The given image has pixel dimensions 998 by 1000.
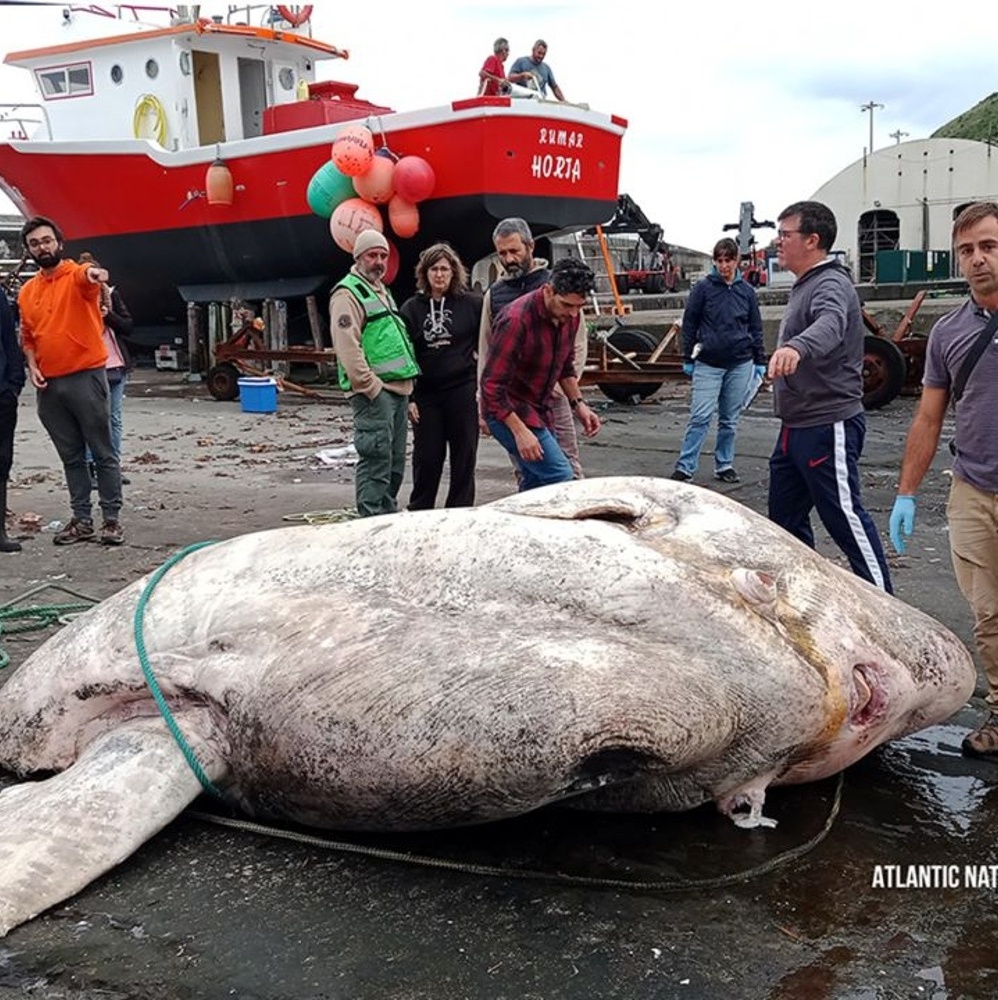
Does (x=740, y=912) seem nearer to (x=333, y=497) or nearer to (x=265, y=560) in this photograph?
(x=265, y=560)

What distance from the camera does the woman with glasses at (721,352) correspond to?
9.55 meters

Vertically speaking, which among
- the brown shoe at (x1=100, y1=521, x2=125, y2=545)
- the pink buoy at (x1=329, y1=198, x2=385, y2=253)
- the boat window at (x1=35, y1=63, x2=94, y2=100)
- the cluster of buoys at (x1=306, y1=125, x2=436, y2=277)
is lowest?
the brown shoe at (x1=100, y1=521, x2=125, y2=545)

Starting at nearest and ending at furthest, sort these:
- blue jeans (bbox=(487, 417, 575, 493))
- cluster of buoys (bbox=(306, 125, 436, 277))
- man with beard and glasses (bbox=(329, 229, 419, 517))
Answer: blue jeans (bbox=(487, 417, 575, 493)) → man with beard and glasses (bbox=(329, 229, 419, 517)) → cluster of buoys (bbox=(306, 125, 436, 277))

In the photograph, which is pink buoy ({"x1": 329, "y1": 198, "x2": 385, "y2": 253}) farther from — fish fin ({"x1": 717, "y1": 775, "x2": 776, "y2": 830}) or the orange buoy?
fish fin ({"x1": 717, "y1": 775, "x2": 776, "y2": 830})

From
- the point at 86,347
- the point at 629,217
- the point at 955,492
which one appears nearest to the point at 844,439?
the point at 955,492

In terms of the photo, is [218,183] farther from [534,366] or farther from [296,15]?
[534,366]

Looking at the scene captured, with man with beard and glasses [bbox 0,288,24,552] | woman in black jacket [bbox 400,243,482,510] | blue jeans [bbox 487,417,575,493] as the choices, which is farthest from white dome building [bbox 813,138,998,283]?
man with beard and glasses [bbox 0,288,24,552]

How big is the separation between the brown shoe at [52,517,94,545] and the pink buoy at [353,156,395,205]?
912 centimetres

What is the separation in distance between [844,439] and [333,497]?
472 cm

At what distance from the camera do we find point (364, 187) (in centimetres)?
1545

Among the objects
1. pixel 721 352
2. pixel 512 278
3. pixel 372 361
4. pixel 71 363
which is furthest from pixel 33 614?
pixel 721 352

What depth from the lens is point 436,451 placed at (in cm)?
727

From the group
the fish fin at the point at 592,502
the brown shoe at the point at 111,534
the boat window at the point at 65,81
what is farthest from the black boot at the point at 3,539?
the boat window at the point at 65,81

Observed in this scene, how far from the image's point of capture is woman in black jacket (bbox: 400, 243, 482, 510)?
7.13m
